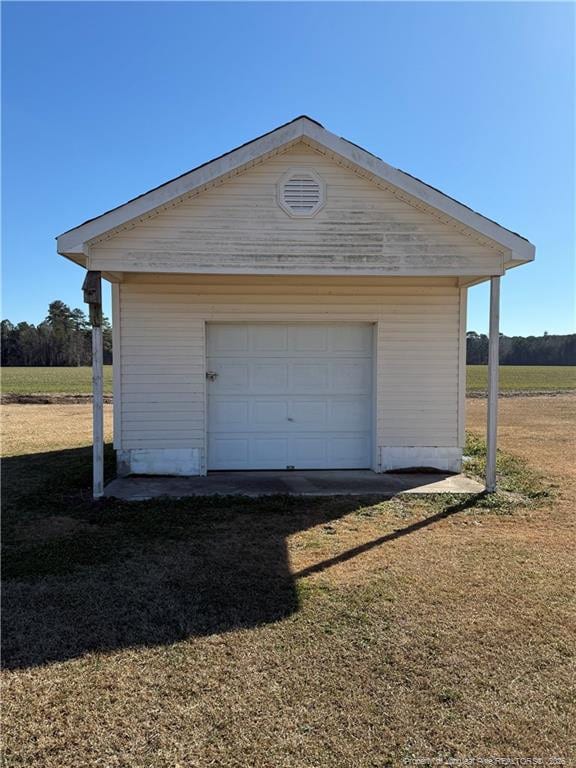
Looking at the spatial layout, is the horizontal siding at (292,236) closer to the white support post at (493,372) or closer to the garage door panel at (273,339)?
the white support post at (493,372)

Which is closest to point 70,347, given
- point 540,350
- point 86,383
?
point 86,383

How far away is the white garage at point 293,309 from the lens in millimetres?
6812

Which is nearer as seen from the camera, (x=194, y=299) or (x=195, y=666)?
(x=195, y=666)

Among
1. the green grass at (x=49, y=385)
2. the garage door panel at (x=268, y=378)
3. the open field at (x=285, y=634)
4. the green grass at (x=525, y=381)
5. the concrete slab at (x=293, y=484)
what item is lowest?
the open field at (x=285, y=634)

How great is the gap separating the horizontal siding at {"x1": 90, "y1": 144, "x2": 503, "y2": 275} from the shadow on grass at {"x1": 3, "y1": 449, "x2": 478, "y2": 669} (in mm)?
2839

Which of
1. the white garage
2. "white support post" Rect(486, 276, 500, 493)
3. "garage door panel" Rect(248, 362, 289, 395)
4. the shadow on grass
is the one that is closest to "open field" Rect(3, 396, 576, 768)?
the shadow on grass

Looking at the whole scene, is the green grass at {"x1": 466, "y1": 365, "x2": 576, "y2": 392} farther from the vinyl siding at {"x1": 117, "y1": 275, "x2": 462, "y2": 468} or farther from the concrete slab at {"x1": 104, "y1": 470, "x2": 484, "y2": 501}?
the concrete slab at {"x1": 104, "y1": 470, "x2": 484, "y2": 501}

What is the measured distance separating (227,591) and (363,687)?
1458mm

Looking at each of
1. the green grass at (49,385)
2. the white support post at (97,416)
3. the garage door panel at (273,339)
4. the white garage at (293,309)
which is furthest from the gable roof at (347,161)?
the green grass at (49,385)

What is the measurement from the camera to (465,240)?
6980 mm

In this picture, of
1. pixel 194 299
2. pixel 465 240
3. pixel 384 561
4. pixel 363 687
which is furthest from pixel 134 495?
pixel 465 240

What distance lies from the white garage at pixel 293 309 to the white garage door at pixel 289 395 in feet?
0.07

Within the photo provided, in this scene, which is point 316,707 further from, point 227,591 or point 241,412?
point 241,412

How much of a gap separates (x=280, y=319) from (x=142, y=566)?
463cm
